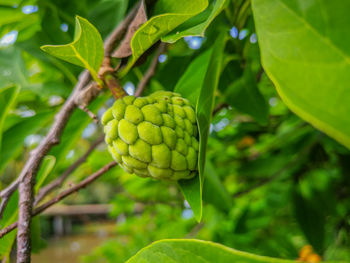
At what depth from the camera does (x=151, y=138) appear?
2.13 ft

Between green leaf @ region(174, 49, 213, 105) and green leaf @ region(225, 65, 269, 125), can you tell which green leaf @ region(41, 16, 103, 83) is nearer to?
green leaf @ region(174, 49, 213, 105)

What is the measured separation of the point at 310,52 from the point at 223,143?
1478mm

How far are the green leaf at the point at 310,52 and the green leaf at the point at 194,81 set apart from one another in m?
0.39

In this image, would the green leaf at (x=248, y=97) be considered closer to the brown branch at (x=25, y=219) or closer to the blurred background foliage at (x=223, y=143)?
the blurred background foliage at (x=223, y=143)

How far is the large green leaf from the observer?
0.41 m

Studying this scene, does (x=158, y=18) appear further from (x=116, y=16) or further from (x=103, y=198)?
(x=103, y=198)

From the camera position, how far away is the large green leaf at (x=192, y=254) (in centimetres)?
41

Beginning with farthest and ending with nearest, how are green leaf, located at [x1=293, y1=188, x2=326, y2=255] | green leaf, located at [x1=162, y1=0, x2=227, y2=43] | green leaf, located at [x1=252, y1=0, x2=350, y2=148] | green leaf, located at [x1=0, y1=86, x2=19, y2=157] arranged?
green leaf, located at [x1=293, y1=188, x2=326, y2=255] < green leaf, located at [x1=0, y1=86, x2=19, y2=157] < green leaf, located at [x1=162, y1=0, x2=227, y2=43] < green leaf, located at [x1=252, y1=0, x2=350, y2=148]

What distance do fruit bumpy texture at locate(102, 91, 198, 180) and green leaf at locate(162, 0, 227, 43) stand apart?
0.45 ft

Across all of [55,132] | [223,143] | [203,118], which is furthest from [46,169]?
[223,143]

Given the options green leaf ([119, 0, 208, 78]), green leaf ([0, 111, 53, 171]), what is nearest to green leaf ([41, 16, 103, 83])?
green leaf ([119, 0, 208, 78])

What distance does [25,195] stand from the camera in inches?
26.3

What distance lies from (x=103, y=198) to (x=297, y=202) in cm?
1584

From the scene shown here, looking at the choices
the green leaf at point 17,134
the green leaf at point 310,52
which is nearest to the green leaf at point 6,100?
the green leaf at point 17,134
